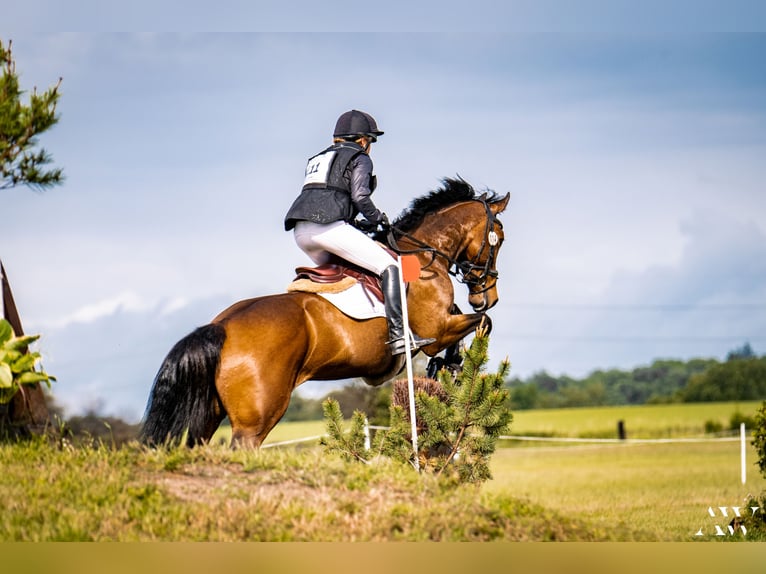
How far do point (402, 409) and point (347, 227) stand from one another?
1411mm

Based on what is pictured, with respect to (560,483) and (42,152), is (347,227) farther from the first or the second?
(560,483)

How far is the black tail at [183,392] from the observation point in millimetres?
6000

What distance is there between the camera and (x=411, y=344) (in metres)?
6.86

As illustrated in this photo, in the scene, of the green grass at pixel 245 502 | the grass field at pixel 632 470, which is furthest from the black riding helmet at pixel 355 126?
the grass field at pixel 632 470

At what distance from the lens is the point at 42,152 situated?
7871mm

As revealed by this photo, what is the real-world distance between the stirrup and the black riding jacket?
2.99 ft

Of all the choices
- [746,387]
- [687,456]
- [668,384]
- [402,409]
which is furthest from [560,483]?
[668,384]

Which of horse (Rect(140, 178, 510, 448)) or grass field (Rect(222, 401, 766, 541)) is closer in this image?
horse (Rect(140, 178, 510, 448))

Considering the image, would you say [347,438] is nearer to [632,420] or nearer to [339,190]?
[339,190]

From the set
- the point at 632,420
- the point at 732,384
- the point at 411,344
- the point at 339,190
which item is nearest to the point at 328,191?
the point at 339,190

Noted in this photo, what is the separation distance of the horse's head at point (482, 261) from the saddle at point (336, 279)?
1.02 metres

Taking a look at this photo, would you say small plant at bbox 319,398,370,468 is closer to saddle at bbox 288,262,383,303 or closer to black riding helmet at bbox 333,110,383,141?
saddle at bbox 288,262,383,303

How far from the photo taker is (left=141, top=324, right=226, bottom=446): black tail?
19.7ft

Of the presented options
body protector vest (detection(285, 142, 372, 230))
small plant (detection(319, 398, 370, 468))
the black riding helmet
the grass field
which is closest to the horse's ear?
the black riding helmet
